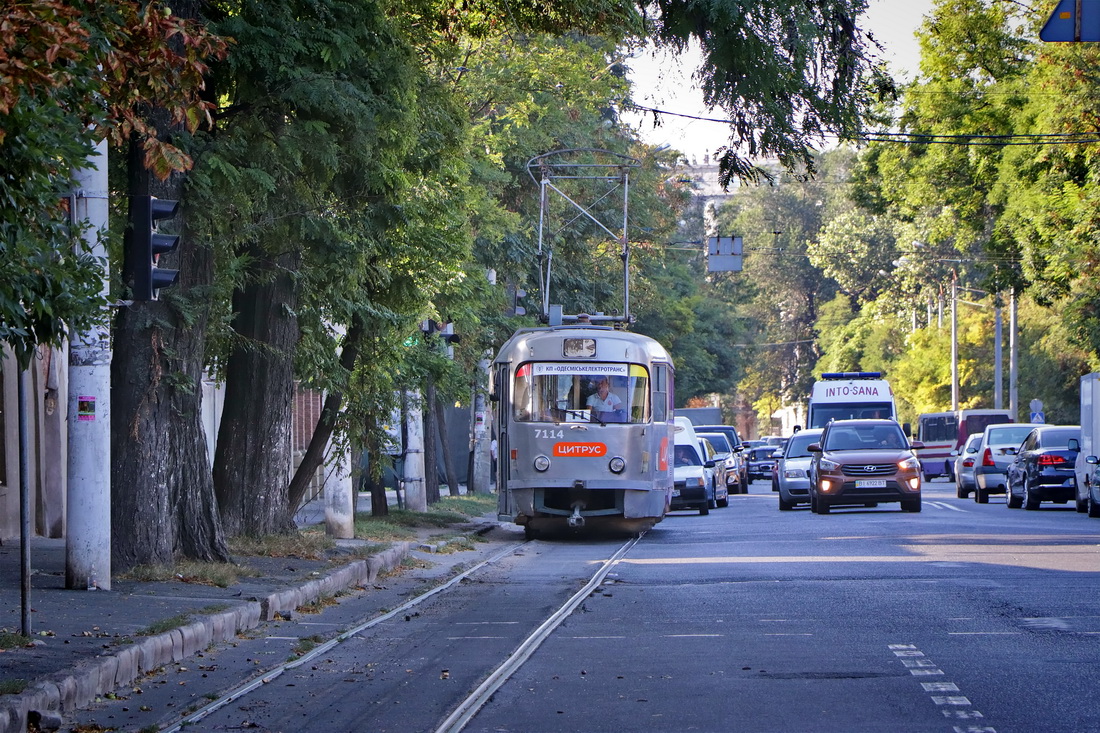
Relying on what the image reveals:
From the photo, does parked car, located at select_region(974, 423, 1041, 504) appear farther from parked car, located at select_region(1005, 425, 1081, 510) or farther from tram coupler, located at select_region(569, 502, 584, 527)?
tram coupler, located at select_region(569, 502, 584, 527)

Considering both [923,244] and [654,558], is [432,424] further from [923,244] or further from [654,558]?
[923,244]

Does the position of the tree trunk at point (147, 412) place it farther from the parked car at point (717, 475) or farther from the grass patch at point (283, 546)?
the parked car at point (717, 475)

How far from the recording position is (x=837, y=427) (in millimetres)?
28953

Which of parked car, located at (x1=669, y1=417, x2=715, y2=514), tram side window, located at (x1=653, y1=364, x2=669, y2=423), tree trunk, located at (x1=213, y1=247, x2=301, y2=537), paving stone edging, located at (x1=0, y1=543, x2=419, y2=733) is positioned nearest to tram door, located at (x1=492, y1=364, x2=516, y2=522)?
tram side window, located at (x1=653, y1=364, x2=669, y2=423)

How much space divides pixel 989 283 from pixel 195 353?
30.1 metres

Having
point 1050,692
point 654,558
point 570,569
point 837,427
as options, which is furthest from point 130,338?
Result: point 837,427

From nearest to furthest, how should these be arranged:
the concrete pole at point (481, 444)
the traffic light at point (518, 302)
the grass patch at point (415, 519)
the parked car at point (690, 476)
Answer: the grass patch at point (415, 519)
the parked car at point (690, 476)
the concrete pole at point (481, 444)
the traffic light at point (518, 302)

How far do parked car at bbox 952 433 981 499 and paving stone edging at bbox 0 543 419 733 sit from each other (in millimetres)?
26378

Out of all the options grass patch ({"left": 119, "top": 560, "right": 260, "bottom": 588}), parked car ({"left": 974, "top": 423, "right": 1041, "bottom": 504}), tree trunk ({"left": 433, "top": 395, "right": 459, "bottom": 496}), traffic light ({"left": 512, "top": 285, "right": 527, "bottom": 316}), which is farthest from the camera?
traffic light ({"left": 512, "top": 285, "right": 527, "bottom": 316})

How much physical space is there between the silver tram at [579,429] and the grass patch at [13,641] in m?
12.9

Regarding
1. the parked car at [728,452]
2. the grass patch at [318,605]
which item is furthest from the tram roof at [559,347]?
the parked car at [728,452]

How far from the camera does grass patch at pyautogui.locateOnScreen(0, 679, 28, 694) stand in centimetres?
759

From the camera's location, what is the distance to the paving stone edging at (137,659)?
24.7 feet

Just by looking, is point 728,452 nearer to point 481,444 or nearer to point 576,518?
point 481,444
